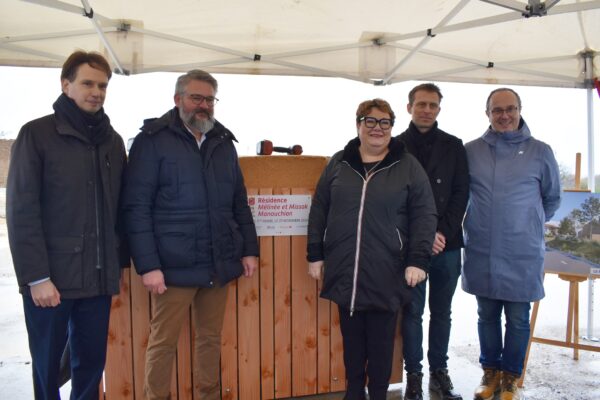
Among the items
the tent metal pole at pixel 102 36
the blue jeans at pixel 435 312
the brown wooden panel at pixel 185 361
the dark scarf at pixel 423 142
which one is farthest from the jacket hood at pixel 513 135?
the tent metal pole at pixel 102 36

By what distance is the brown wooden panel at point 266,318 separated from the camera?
247 cm

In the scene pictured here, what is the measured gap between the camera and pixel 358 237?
200 centimetres

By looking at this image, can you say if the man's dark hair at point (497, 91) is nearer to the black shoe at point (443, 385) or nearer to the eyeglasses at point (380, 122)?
Result: the eyeglasses at point (380, 122)

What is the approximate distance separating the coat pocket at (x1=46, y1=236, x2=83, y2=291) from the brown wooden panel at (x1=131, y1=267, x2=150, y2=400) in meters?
0.61

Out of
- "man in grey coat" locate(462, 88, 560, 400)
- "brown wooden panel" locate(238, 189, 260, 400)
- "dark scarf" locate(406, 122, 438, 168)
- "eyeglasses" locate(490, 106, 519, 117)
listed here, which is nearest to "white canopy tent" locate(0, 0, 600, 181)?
"eyeglasses" locate(490, 106, 519, 117)

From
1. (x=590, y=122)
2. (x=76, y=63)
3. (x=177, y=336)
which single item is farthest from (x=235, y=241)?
(x=590, y=122)

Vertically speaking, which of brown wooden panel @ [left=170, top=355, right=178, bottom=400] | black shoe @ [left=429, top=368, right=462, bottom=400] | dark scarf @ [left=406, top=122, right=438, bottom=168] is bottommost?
black shoe @ [left=429, top=368, right=462, bottom=400]

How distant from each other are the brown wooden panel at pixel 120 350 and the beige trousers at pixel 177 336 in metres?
0.33

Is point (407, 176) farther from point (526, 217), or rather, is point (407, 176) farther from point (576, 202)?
point (576, 202)

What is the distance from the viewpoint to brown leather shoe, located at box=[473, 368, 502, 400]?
255 cm

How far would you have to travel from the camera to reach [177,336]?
205cm

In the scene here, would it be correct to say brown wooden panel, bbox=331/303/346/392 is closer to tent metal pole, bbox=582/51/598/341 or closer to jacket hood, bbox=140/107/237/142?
jacket hood, bbox=140/107/237/142

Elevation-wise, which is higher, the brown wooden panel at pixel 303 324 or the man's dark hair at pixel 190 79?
the man's dark hair at pixel 190 79

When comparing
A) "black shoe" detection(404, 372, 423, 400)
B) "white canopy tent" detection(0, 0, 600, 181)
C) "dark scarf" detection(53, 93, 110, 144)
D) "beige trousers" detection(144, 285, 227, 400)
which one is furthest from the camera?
"white canopy tent" detection(0, 0, 600, 181)
